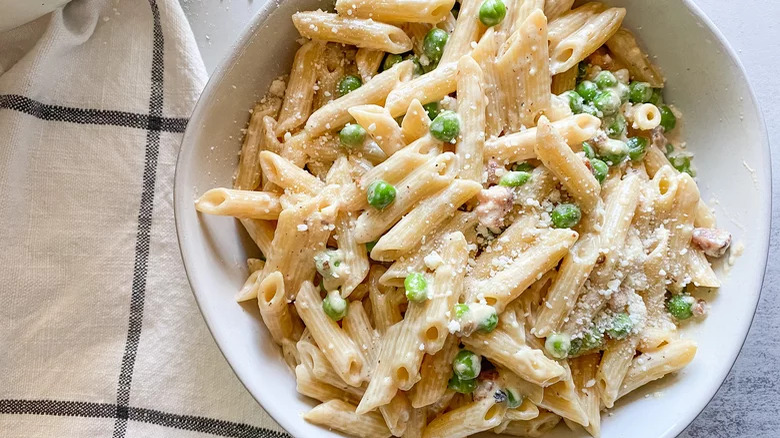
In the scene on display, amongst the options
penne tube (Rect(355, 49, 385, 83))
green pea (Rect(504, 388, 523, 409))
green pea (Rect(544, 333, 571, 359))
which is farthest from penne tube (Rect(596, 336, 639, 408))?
penne tube (Rect(355, 49, 385, 83))

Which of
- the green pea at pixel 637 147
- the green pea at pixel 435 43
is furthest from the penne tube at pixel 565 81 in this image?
the green pea at pixel 435 43

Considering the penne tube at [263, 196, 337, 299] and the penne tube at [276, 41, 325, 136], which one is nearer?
the penne tube at [263, 196, 337, 299]

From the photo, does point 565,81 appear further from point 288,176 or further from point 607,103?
point 288,176

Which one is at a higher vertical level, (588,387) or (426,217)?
(426,217)

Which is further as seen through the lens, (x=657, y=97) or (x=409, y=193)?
(x=657, y=97)

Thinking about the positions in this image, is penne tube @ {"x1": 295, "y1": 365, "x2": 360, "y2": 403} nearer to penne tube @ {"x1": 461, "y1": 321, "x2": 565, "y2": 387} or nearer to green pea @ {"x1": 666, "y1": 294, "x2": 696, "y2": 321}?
penne tube @ {"x1": 461, "y1": 321, "x2": 565, "y2": 387}

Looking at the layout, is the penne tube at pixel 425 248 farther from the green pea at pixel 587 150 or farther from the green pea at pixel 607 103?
the green pea at pixel 607 103

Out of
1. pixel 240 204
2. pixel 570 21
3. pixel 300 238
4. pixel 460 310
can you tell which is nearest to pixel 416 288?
pixel 460 310
